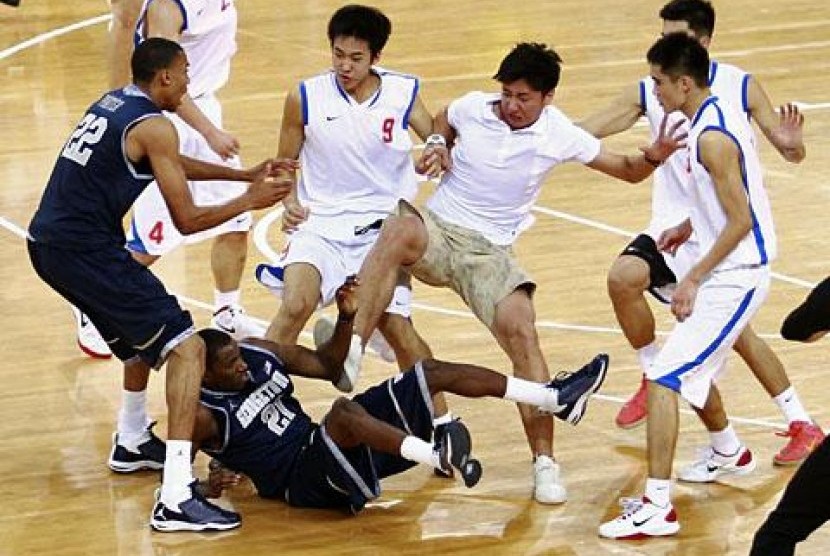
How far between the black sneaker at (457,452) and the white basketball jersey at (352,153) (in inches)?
64.4

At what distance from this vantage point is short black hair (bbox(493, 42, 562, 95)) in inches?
360

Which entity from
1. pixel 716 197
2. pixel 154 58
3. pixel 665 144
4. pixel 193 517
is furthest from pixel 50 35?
pixel 716 197

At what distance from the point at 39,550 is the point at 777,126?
12.0 ft

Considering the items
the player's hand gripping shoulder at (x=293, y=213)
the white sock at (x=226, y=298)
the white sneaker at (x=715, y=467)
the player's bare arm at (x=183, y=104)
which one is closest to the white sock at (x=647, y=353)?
the white sneaker at (x=715, y=467)

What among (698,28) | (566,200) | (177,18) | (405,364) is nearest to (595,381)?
(405,364)

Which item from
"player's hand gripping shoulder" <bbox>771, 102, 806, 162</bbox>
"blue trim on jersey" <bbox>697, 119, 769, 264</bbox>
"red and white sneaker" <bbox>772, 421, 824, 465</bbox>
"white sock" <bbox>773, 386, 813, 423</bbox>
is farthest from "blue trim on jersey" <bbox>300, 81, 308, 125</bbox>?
"red and white sneaker" <bbox>772, 421, 824, 465</bbox>

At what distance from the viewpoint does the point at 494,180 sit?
9516 mm

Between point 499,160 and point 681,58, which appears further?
point 499,160

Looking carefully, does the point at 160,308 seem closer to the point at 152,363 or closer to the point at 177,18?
the point at 152,363

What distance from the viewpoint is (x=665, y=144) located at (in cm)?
912

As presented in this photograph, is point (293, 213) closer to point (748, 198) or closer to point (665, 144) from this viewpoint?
point (665, 144)

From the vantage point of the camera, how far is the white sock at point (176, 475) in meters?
8.63

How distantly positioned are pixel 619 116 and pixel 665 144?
0.84 metres

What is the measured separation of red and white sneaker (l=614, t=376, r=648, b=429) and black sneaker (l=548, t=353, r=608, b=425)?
0.81 meters
